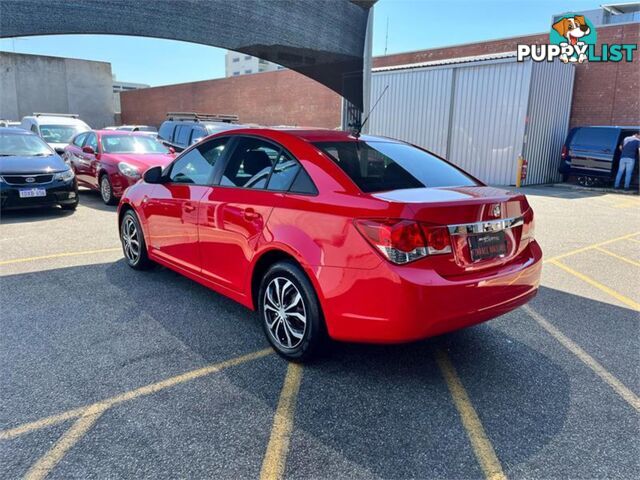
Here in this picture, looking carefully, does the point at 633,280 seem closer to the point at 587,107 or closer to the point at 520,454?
the point at 520,454

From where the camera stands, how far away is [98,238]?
696 cm

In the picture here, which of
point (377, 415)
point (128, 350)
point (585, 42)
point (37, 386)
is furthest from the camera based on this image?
point (585, 42)

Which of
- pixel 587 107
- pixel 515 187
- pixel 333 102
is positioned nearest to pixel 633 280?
pixel 515 187

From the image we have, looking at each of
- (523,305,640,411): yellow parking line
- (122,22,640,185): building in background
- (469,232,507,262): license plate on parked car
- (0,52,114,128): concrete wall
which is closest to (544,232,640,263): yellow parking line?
(523,305,640,411): yellow parking line

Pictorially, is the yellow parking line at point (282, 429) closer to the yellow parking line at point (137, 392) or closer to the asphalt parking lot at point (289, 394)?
the asphalt parking lot at point (289, 394)

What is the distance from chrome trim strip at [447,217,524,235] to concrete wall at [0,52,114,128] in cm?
3892

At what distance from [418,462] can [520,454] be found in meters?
0.54

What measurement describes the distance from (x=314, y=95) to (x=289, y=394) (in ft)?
89.5

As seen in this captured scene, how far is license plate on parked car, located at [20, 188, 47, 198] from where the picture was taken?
8.02 meters

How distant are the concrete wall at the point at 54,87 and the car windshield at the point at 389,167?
37.9m

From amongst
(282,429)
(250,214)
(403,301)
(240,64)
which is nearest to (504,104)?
(250,214)

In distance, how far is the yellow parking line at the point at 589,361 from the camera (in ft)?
9.71

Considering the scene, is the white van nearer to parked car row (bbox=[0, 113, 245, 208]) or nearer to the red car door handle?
parked car row (bbox=[0, 113, 245, 208])

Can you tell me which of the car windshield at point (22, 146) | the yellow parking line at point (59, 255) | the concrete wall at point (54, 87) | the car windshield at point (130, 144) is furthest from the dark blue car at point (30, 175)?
the concrete wall at point (54, 87)
